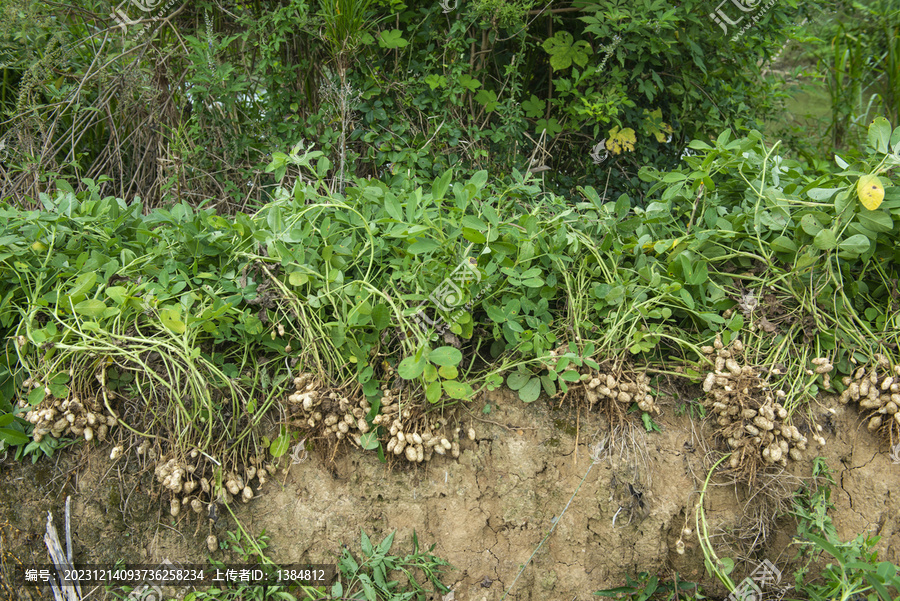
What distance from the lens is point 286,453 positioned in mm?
1798

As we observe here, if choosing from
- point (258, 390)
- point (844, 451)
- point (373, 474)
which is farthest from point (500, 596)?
point (844, 451)

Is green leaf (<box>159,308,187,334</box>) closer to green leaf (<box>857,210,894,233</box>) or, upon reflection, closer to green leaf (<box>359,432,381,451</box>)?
green leaf (<box>359,432,381,451</box>)

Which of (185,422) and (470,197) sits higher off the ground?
(470,197)

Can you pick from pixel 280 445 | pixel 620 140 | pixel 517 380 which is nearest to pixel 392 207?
pixel 517 380

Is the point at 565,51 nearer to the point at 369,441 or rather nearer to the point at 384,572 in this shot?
the point at 369,441

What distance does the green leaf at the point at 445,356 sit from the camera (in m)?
1.55

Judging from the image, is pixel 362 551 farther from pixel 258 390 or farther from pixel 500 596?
pixel 258 390

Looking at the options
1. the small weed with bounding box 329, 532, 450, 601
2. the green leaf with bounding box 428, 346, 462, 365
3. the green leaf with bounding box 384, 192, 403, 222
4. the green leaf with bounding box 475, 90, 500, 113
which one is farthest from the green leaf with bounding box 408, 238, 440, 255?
the green leaf with bounding box 475, 90, 500, 113

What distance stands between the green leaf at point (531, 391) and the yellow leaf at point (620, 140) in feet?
5.60

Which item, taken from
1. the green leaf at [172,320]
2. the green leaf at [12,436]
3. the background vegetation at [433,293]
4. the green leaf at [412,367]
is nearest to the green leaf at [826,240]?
the background vegetation at [433,293]

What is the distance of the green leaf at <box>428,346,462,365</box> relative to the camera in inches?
60.9

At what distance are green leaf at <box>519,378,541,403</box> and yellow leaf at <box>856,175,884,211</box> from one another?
1.09 meters

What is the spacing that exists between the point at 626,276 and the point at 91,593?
79.4 inches

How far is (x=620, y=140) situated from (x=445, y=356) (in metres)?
1.95
